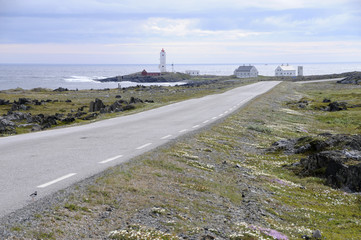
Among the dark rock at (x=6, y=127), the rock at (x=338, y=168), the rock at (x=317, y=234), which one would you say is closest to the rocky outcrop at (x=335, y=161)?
the rock at (x=338, y=168)

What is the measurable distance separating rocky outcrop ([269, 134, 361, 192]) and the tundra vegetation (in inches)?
21.6

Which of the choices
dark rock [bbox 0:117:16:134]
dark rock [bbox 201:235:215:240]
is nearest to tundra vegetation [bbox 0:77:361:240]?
dark rock [bbox 201:235:215:240]

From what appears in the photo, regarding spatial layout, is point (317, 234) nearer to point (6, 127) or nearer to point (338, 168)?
point (338, 168)

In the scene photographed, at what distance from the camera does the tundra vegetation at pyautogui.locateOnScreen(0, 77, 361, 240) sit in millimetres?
7839

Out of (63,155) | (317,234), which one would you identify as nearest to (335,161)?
(317,234)

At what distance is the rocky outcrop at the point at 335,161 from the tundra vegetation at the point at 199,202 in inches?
21.6

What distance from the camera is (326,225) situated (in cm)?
1125

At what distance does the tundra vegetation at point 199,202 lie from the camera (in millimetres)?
7839

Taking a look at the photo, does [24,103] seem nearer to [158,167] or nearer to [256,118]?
[256,118]

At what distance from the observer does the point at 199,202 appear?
10.6 metres

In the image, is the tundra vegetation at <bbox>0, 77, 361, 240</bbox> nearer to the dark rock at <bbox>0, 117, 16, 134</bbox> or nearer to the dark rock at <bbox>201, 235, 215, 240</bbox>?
the dark rock at <bbox>201, 235, 215, 240</bbox>

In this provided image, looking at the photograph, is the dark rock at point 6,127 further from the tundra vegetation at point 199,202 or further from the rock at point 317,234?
the rock at point 317,234

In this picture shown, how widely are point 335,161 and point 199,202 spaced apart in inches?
350

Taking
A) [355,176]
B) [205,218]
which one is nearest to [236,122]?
[355,176]
